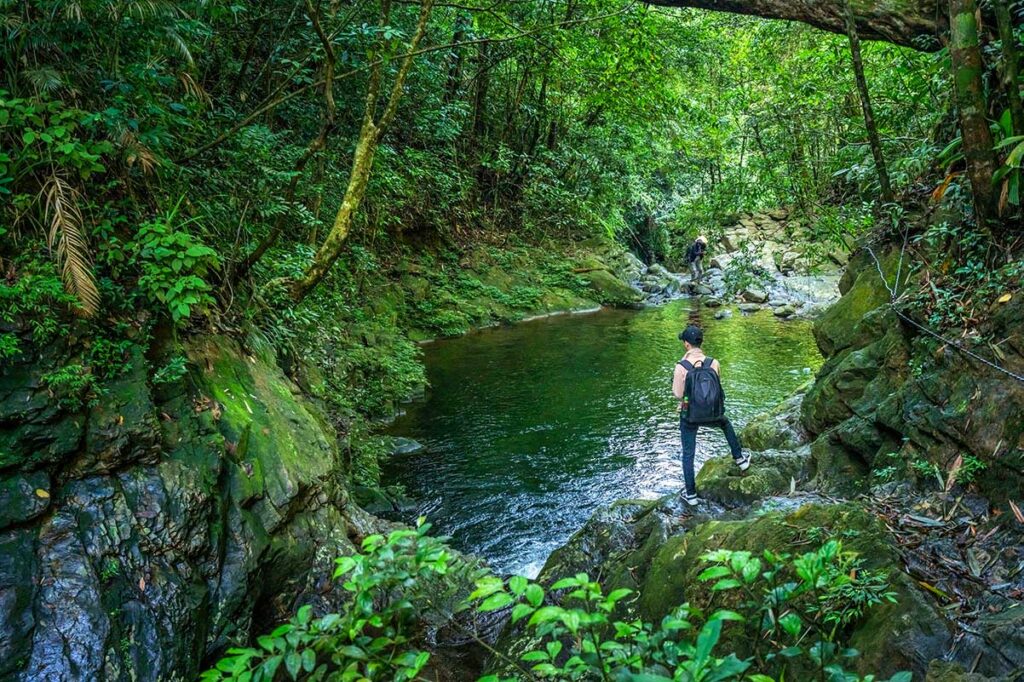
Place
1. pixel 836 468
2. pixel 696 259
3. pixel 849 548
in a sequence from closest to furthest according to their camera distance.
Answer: pixel 849 548
pixel 836 468
pixel 696 259

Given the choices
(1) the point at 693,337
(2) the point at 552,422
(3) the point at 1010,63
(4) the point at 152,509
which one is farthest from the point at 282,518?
(3) the point at 1010,63

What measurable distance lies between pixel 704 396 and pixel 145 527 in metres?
4.82

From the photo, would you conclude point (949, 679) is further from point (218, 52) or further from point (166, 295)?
point (218, 52)

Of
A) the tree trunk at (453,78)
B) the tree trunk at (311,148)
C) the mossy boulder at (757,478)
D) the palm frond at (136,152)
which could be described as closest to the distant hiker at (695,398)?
the mossy boulder at (757,478)

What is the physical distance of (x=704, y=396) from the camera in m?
5.70

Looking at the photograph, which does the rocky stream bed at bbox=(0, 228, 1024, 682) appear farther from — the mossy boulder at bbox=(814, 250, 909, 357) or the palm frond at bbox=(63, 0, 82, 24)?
the palm frond at bbox=(63, 0, 82, 24)

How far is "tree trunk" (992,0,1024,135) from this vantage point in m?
4.34

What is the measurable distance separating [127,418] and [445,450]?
5.30 m

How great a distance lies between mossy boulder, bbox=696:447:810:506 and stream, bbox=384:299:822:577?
1555 millimetres

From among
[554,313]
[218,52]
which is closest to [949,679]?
[218,52]

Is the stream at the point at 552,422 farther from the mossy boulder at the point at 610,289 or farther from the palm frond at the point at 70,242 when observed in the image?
the mossy boulder at the point at 610,289

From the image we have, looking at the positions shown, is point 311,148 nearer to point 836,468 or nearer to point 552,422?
point 552,422

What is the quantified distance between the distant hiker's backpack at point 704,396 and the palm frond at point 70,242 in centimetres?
516

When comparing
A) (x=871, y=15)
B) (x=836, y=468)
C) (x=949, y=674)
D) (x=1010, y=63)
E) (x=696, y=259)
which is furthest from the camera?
(x=696, y=259)
